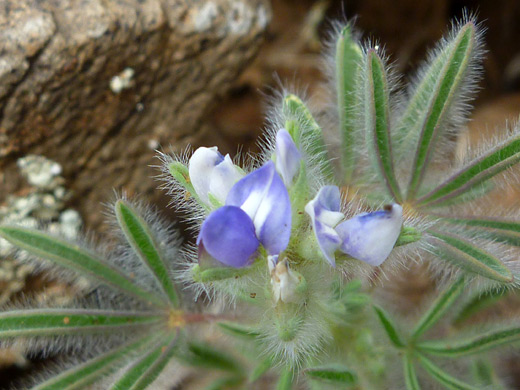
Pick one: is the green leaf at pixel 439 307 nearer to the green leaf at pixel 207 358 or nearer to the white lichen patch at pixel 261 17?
the green leaf at pixel 207 358

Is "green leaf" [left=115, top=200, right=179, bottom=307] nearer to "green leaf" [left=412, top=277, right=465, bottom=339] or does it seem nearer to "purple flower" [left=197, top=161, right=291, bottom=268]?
"purple flower" [left=197, top=161, right=291, bottom=268]

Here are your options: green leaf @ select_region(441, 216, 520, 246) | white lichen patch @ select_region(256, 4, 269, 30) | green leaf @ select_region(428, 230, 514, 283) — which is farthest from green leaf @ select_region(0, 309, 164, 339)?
white lichen patch @ select_region(256, 4, 269, 30)

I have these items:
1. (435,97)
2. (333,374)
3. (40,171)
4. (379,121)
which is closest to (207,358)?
(333,374)

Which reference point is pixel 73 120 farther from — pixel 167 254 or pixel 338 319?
pixel 338 319

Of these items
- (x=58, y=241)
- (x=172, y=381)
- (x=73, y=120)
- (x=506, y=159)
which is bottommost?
(x=172, y=381)

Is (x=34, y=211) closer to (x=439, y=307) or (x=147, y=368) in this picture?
(x=147, y=368)

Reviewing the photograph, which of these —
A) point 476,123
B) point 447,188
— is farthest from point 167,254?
point 476,123

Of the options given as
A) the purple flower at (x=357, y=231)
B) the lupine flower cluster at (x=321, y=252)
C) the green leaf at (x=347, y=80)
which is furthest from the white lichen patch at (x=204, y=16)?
the purple flower at (x=357, y=231)
